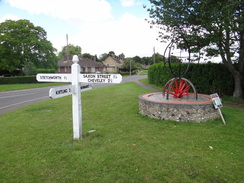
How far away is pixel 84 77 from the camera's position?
471 centimetres

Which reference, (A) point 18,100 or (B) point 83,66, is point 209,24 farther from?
(B) point 83,66

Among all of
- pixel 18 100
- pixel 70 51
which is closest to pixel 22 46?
pixel 18 100

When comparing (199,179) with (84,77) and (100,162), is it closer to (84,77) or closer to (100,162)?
(100,162)

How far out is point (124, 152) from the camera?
4.18 meters

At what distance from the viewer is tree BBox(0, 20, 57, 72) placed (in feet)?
104

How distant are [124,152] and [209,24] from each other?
7668 mm

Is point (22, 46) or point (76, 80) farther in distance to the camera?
point (22, 46)

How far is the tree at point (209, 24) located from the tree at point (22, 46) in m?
28.0

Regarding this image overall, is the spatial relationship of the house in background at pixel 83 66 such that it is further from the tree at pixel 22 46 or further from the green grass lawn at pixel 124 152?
the green grass lawn at pixel 124 152

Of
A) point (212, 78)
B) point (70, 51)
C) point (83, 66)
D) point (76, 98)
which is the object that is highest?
point (70, 51)

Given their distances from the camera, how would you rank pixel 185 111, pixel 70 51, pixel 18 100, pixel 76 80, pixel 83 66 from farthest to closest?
pixel 70 51 → pixel 83 66 → pixel 18 100 → pixel 185 111 → pixel 76 80

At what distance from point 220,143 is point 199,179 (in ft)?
6.36

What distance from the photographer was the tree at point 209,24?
8484mm

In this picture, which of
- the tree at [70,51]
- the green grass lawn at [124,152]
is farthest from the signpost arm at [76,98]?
the tree at [70,51]
